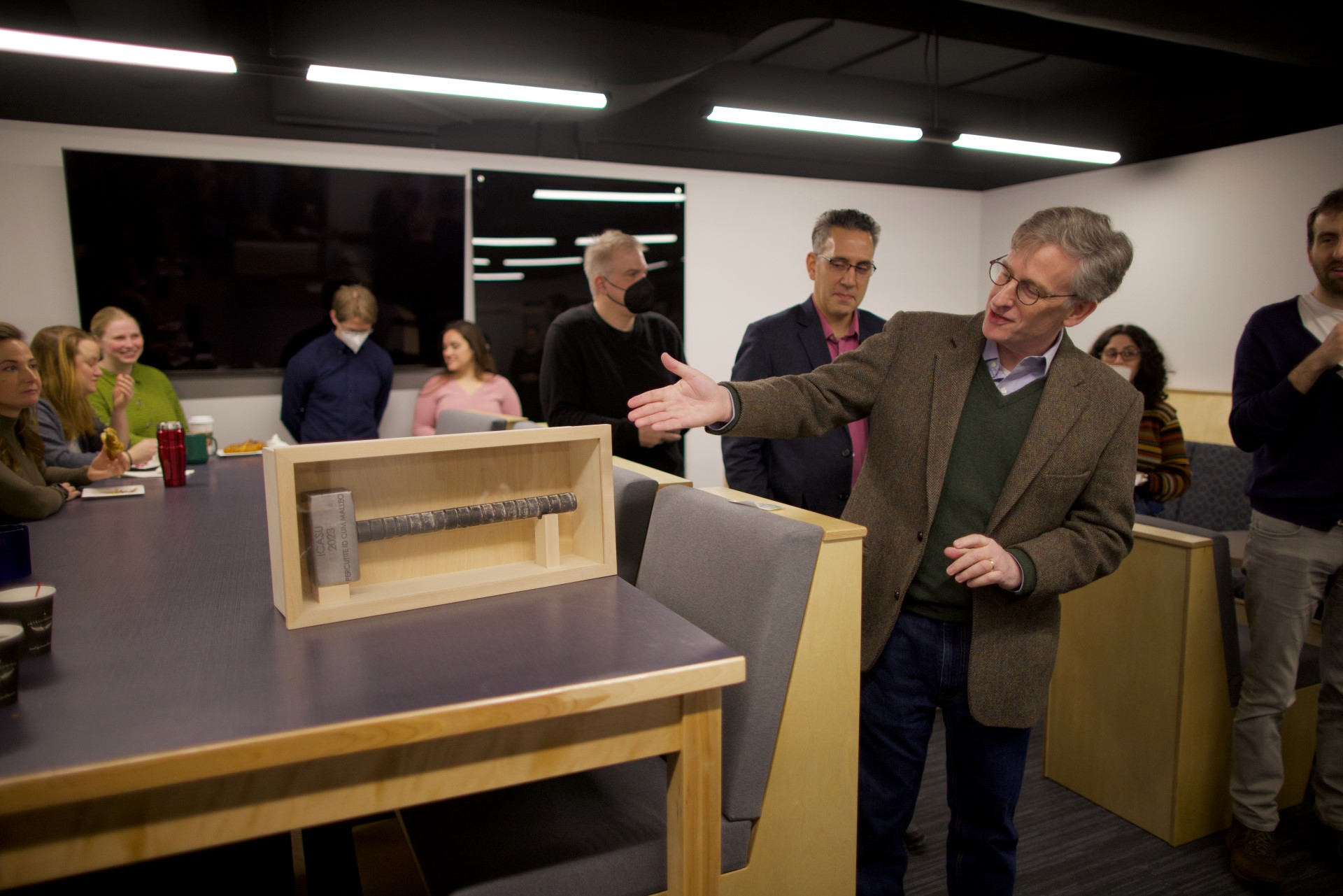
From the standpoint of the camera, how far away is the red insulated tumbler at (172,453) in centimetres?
244

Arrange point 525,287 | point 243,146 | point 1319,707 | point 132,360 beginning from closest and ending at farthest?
point 1319,707 < point 132,360 < point 243,146 < point 525,287

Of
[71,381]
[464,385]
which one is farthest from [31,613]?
[464,385]

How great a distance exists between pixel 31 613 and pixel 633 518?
102cm

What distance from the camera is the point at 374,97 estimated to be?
4449mm

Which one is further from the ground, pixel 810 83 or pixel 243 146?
pixel 810 83

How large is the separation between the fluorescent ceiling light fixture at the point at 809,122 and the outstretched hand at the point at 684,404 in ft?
10.1

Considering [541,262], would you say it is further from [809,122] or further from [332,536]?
[332,536]

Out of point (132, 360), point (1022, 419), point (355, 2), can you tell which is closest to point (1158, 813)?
point (1022, 419)

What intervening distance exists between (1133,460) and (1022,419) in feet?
0.70

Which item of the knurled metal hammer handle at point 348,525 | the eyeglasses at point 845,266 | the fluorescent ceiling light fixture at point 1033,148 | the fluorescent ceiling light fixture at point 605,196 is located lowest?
the knurled metal hammer handle at point 348,525

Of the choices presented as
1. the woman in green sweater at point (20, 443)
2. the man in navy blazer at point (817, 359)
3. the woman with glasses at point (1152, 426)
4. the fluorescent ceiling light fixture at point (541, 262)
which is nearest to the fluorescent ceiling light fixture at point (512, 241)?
the fluorescent ceiling light fixture at point (541, 262)

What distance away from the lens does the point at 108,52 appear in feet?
9.52

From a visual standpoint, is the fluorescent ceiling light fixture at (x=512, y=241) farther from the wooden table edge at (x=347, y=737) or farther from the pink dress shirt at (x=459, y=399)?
the wooden table edge at (x=347, y=737)

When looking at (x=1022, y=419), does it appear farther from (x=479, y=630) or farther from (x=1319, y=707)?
(x=1319, y=707)
